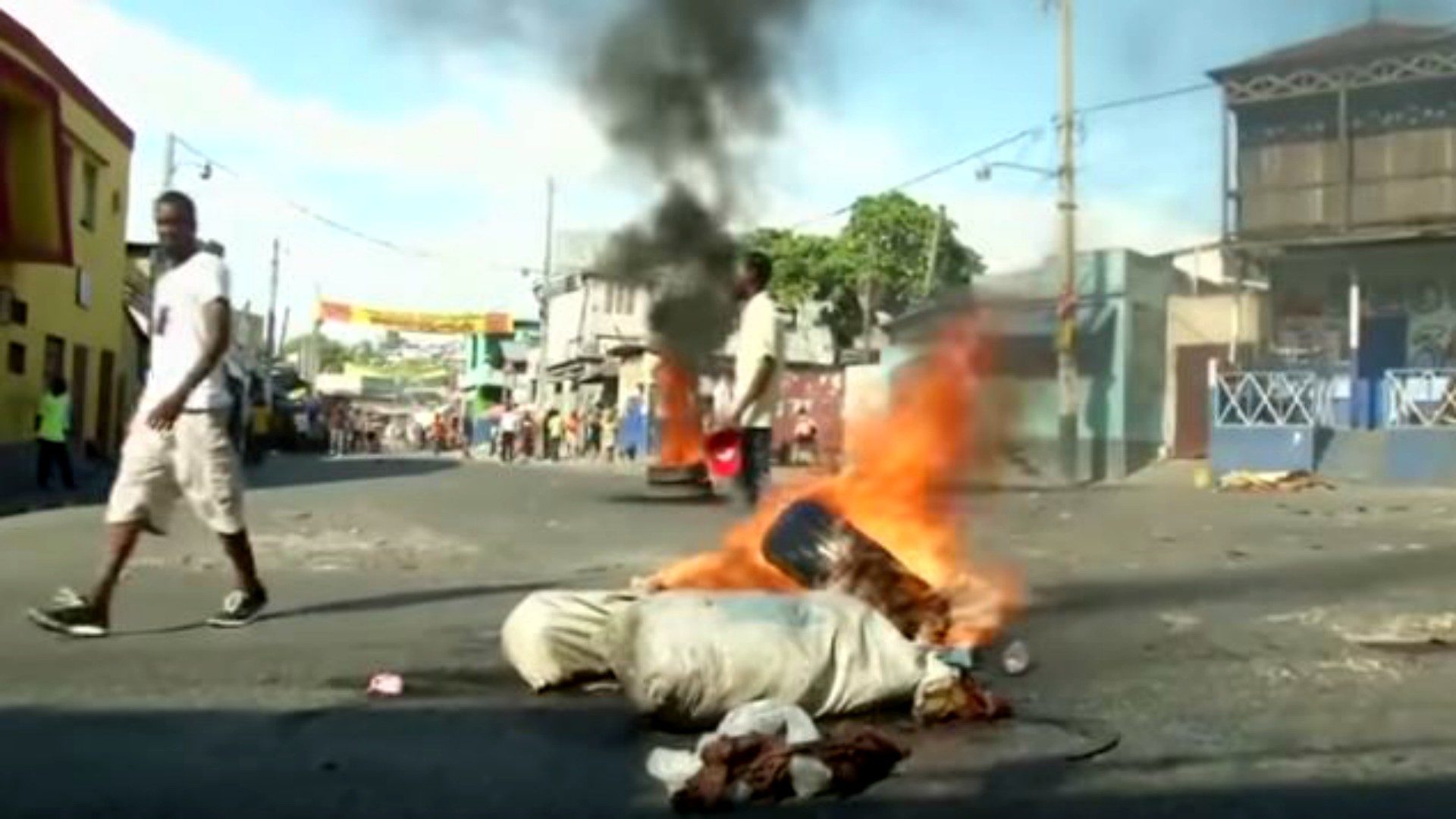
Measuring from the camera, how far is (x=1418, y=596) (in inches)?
310

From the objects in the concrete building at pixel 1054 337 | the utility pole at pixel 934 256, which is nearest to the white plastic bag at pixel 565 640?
the concrete building at pixel 1054 337

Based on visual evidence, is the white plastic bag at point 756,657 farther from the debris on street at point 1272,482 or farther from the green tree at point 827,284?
the green tree at point 827,284

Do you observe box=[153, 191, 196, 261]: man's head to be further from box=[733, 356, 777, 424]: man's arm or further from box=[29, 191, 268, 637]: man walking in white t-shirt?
box=[733, 356, 777, 424]: man's arm

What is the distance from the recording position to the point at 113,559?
646 centimetres

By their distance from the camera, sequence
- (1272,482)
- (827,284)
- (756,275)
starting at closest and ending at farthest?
(756,275)
(1272,482)
(827,284)

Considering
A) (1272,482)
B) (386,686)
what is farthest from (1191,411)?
(386,686)

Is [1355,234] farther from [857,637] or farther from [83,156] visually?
[857,637]

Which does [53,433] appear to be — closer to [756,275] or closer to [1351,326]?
[756,275]

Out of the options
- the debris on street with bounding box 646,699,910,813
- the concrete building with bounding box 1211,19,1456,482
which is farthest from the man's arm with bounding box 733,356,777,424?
the concrete building with bounding box 1211,19,1456,482

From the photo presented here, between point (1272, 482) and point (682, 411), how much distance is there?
12578 millimetres

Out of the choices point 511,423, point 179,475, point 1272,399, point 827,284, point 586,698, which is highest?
point 827,284

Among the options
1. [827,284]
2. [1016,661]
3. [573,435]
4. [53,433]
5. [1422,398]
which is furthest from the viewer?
[573,435]

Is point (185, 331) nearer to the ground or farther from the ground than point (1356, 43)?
nearer to the ground

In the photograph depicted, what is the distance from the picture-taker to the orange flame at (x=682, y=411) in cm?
1090
